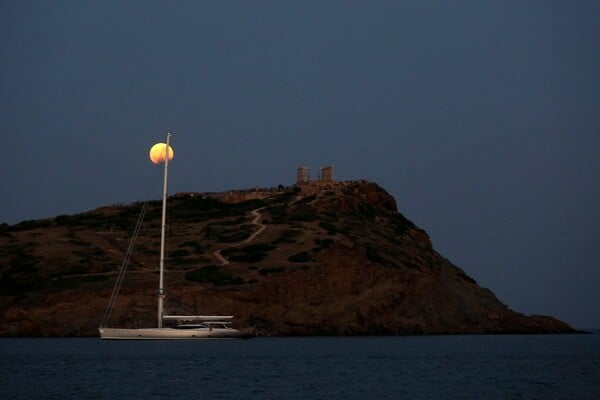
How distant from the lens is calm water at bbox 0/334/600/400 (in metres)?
48.2

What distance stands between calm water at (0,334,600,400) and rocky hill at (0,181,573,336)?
6503mm

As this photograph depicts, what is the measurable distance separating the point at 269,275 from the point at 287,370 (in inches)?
1655

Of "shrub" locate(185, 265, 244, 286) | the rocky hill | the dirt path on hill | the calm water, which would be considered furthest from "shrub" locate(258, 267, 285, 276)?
the calm water

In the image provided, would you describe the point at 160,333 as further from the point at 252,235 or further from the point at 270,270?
the point at 252,235

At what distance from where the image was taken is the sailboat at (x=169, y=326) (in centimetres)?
8112

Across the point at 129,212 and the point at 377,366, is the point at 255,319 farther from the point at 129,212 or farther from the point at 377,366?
the point at 129,212

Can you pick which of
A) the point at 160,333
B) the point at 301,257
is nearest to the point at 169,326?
the point at 160,333

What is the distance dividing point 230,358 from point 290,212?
208ft

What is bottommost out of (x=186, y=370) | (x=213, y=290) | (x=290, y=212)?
(x=186, y=370)

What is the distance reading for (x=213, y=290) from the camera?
96125 millimetres

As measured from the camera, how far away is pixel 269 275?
334 feet

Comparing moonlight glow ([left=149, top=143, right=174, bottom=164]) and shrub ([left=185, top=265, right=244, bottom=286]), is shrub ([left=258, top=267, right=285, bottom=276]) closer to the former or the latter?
shrub ([left=185, top=265, right=244, bottom=286])

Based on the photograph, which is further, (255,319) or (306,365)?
(255,319)

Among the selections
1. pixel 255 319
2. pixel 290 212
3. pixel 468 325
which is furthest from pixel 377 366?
pixel 290 212
